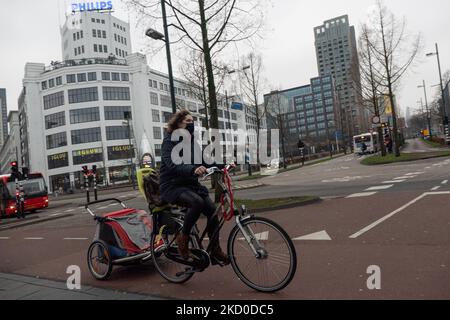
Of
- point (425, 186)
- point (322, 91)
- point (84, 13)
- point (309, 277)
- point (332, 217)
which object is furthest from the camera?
point (322, 91)

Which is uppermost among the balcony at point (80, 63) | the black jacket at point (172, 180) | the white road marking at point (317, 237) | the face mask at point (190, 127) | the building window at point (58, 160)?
the balcony at point (80, 63)

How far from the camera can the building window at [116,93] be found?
73438 millimetres

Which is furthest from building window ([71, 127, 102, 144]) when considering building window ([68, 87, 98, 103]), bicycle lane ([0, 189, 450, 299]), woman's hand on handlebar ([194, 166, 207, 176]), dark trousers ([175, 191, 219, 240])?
woman's hand on handlebar ([194, 166, 207, 176])

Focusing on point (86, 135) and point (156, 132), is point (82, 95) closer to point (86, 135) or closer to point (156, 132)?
point (86, 135)

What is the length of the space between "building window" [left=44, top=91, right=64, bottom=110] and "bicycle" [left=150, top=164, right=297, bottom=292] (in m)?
75.0

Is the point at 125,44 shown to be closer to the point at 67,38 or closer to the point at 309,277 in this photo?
the point at 67,38

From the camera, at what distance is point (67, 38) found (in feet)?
291

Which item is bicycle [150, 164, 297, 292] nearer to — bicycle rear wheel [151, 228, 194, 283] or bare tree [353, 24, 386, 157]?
bicycle rear wheel [151, 228, 194, 283]

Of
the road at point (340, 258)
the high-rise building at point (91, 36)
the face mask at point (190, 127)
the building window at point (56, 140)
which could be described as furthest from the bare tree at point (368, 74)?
the high-rise building at point (91, 36)

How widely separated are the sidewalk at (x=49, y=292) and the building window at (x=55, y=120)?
72.6m

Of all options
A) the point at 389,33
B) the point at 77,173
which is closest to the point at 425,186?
the point at 389,33

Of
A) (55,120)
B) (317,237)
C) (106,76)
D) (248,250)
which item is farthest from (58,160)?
(248,250)

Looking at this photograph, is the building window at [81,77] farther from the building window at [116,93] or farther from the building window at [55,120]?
the building window at [55,120]
